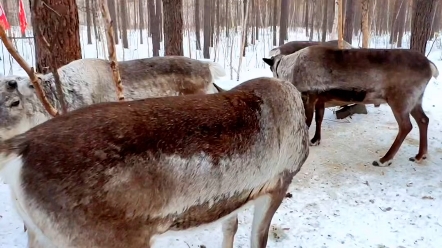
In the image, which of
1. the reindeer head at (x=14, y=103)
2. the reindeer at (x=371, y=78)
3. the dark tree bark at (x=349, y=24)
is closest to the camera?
the reindeer head at (x=14, y=103)

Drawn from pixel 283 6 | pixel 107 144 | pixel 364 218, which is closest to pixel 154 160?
pixel 107 144

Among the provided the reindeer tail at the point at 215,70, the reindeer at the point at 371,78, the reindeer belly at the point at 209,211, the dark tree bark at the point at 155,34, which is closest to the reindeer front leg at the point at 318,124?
the reindeer at the point at 371,78

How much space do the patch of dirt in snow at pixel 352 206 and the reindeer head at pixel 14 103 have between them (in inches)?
36.1

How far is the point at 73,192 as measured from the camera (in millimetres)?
1739

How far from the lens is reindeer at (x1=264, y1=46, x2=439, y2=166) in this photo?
17.1ft

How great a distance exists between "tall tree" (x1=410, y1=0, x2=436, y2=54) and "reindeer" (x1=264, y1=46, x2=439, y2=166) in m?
3.80

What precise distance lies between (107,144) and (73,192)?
0.26m

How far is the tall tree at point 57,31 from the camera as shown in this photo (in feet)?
13.0

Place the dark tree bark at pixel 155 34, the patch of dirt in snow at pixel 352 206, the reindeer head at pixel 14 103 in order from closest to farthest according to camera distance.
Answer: the reindeer head at pixel 14 103 → the patch of dirt in snow at pixel 352 206 → the dark tree bark at pixel 155 34

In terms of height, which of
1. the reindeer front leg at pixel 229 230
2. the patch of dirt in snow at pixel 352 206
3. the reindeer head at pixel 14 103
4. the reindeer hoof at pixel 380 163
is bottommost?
the patch of dirt in snow at pixel 352 206

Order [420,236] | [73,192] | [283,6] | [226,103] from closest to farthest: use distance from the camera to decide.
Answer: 1. [73,192]
2. [226,103]
3. [420,236]
4. [283,6]

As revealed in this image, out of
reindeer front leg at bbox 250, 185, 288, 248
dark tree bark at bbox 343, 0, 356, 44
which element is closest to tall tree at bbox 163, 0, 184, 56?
reindeer front leg at bbox 250, 185, 288, 248

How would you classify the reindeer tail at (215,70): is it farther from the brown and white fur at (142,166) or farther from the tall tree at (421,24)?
the tall tree at (421,24)

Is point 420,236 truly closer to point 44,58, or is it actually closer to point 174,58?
point 174,58
